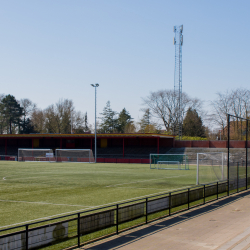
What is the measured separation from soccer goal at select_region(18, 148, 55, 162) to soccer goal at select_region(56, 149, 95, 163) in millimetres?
1890

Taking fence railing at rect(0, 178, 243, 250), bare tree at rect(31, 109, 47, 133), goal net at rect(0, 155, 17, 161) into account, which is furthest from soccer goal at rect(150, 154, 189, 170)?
bare tree at rect(31, 109, 47, 133)

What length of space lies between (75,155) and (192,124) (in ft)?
127

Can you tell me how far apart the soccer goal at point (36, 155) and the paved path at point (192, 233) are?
164 ft

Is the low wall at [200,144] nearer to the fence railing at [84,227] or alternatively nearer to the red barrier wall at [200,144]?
the red barrier wall at [200,144]

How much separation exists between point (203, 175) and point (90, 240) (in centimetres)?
1534

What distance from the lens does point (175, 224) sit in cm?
1037

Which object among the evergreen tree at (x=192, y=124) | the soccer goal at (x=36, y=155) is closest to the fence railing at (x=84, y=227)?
the soccer goal at (x=36, y=155)

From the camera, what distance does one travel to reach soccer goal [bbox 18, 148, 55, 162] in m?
60.0

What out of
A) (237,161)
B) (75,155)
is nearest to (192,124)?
(75,155)

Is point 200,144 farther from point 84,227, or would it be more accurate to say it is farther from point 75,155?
point 84,227

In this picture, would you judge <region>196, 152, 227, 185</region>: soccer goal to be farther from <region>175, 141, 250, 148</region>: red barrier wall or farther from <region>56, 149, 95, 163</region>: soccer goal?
<region>175, 141, 250, 148</region>: red barrier wall

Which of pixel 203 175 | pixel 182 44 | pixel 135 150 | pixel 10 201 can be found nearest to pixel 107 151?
pixel 135 150

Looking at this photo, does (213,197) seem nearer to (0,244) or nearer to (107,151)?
(0,244)

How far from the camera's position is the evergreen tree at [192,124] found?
286 ft
